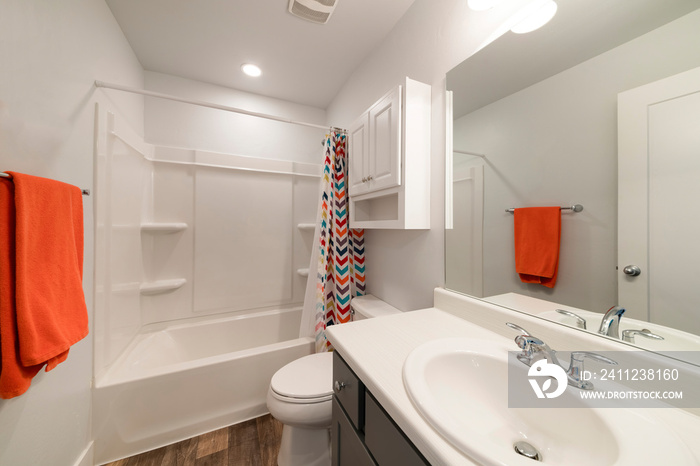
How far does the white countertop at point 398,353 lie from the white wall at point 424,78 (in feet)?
0.95

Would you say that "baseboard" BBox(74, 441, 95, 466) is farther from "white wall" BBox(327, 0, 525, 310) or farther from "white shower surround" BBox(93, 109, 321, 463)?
"white wall" BBox(327, 0, 525, 310)

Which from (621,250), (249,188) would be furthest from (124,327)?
(621,250)

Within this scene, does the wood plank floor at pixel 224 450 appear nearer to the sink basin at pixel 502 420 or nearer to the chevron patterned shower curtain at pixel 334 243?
the chevron patterned shower curtain at pixel 334 243

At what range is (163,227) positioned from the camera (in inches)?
75.4

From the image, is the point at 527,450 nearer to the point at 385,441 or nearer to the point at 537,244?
the point at 385,441

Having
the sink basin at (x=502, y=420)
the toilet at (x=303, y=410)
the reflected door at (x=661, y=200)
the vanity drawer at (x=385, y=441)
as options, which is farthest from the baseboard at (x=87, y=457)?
the reflected door at (x=661, y=200)

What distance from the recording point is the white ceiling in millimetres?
1411

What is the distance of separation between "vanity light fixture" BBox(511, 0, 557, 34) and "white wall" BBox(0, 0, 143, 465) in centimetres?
166

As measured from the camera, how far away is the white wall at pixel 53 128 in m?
0.80

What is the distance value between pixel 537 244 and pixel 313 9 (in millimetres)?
1617

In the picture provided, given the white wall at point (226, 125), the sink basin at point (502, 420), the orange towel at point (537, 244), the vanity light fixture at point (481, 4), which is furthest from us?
the white wall at point (226, 125)

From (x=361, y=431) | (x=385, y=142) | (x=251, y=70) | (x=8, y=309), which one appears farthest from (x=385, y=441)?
(x=251, y=70)

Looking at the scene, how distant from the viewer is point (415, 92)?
3.98ft

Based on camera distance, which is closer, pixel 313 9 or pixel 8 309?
pixel 8 309
